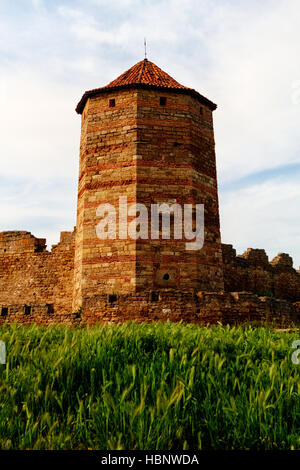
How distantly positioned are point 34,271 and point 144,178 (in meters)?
6.02

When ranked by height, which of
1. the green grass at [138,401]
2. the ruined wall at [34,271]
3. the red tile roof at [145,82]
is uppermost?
the red tile roof at [145,82]

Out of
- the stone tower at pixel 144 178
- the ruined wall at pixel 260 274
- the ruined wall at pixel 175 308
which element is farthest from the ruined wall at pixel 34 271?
the ruined wall at pixel 260 274

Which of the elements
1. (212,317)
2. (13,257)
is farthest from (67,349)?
(13,257)

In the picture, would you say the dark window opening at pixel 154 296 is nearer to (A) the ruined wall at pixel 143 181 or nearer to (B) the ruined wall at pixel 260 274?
(A) the ruined wall at pixel 143 181

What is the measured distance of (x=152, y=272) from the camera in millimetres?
11734

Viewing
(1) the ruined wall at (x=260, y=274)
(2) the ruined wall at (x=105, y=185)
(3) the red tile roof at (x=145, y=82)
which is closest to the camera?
(2) the ruined wall at (x=105, y=185)

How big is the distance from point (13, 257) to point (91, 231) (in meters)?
5.13

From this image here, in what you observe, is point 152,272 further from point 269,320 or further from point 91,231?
point 269,320

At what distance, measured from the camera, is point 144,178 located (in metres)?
12.2

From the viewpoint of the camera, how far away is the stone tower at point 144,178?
1184cm

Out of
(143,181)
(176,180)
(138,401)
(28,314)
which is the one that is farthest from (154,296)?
(138,401)

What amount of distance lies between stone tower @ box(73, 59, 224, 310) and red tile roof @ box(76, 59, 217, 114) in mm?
37

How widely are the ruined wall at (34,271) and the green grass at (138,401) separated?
387 inches

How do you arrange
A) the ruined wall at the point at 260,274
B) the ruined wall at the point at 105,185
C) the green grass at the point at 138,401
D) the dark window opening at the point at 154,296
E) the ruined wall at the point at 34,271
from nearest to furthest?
the green grass at the point at 138,401 < the dark window opening at the point at 154,296 < the ruined wall at the point at 105,185 < the ruined wall at the point at 34,271 < the ruined wall at the point at 260,274
